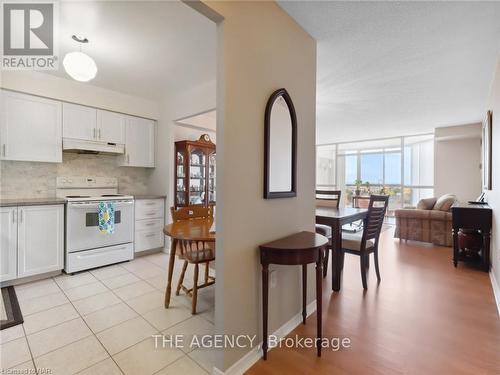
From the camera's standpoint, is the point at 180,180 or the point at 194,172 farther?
the point at 194,172

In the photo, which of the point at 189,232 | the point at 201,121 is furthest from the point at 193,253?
the point at 201,121

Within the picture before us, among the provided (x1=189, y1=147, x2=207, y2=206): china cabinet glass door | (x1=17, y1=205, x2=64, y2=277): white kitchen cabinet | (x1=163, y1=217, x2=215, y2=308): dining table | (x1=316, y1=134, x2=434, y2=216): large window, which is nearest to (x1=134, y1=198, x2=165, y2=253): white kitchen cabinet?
(x1=189, y1=147, x2=207, y2=206): china cabinet glass door

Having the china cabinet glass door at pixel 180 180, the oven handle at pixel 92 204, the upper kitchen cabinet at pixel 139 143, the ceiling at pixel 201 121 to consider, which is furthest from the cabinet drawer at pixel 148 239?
the ceiling at pixel 201 121

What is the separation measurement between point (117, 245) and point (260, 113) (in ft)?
9.59

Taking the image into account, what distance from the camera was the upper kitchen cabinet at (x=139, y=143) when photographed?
3910 mm

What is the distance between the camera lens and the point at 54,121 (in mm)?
3213

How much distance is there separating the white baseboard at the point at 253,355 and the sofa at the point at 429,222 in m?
3.75

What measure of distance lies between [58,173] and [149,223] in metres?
1.41

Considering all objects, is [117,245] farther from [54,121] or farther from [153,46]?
[153,46]

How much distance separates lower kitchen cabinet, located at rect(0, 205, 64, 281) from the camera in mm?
2666

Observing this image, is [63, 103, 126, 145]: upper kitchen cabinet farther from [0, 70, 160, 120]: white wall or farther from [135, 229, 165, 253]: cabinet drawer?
[135, 229, 165, 253]: cabinet drawer

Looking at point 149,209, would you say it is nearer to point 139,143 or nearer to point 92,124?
point 139,143

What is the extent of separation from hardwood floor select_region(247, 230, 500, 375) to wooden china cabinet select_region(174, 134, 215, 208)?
2.46 meters

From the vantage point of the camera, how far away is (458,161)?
5.76 m
